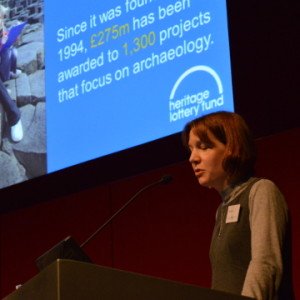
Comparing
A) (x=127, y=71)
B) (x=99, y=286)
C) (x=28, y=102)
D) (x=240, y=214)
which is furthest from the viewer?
(x=28, y=102)

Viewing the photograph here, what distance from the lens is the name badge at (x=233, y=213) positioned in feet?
7.52

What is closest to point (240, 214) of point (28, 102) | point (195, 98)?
point (195, 98)

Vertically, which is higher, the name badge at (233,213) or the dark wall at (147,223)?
the dark wall at (147,223)

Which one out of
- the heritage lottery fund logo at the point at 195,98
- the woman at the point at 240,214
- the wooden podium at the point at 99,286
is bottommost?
the wooden podium at the point at 99,286

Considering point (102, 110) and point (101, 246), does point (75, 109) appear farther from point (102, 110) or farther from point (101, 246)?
point (101, 246)

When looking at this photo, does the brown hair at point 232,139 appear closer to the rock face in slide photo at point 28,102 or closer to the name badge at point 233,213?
the name badge at point 233,213

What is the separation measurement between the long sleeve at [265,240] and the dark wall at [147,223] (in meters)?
1.34

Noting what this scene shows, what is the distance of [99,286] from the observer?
1.76m

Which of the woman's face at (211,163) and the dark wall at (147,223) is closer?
the woman's face at (211,163)

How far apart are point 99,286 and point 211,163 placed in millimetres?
689

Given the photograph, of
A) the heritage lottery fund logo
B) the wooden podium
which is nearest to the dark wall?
the heritage lottery fund logo

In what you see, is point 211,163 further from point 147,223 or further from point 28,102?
point 28,102

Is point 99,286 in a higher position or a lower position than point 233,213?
lower

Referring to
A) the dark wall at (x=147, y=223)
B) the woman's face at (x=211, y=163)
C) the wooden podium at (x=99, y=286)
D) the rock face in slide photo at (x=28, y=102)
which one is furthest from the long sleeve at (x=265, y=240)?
the rock face in slide photo at (x=28, y=102)
